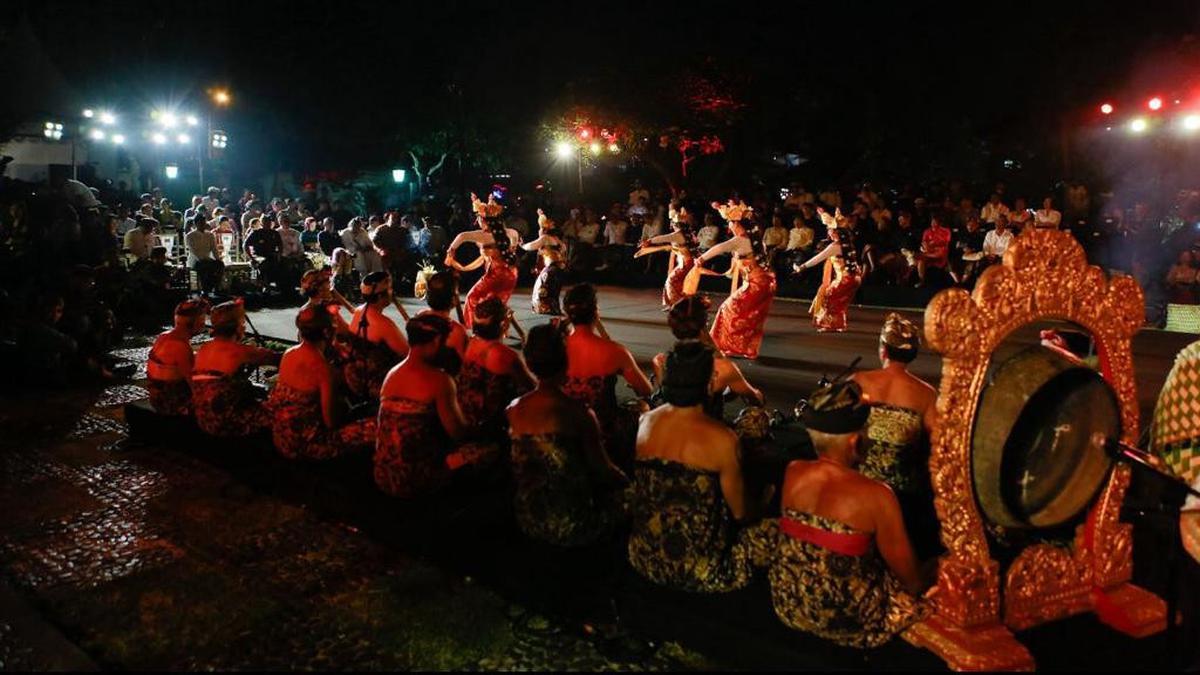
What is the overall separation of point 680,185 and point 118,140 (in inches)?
923

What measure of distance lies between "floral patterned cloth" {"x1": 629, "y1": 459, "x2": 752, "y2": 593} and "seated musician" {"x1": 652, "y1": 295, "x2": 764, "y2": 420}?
176cm

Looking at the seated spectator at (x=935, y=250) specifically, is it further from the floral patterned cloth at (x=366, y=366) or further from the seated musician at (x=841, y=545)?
the seated musician at (x=841, y=545)

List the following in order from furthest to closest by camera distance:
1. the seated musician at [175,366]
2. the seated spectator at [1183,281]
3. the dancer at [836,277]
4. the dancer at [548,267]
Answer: the seated spectator at [1183,281] < the dancer at [548,267] < the dancer at [836,277] < the seated musician at [175,366]

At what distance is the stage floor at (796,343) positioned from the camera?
938 centimetres

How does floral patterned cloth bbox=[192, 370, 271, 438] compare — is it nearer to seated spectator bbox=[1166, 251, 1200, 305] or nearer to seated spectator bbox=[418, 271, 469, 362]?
seated spectator bbox=[418, 271, 469, 362]

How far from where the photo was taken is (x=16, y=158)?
2986 cm

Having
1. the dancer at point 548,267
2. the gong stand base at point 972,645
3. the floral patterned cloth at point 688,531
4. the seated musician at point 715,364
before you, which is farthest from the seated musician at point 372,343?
the gong stand base at point 972,645

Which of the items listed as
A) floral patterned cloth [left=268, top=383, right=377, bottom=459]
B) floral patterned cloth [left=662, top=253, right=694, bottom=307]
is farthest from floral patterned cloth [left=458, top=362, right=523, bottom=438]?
floral patterned cloth [left=662, top=253, right=694, bottom=307]

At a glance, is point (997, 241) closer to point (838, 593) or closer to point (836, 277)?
point (836, 277)

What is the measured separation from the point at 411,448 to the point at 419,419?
187mm

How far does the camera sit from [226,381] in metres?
6.66

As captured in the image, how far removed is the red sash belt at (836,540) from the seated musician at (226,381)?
4.62 m

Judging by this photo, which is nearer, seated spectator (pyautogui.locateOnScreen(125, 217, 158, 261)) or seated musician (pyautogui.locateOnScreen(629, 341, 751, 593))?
seated musician (pyautogui.locateOnScreen(629, 341, 751, 593))

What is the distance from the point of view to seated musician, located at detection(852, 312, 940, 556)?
4668 mm
